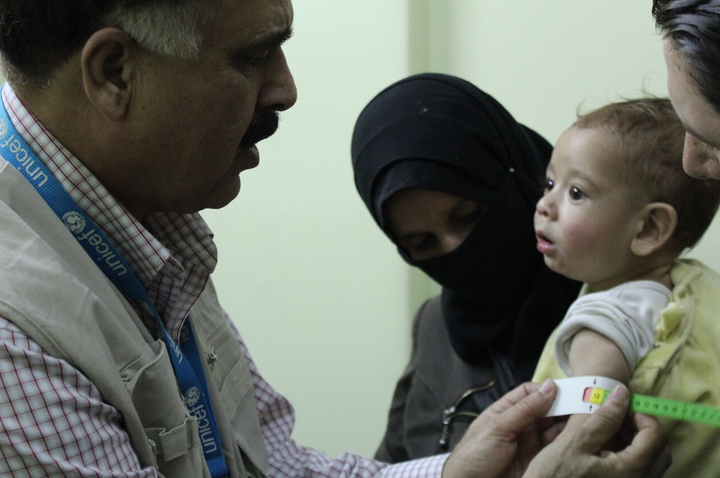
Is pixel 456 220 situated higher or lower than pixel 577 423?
higher

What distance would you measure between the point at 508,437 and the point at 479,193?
0.68 m

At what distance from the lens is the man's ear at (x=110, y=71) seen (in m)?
1.28

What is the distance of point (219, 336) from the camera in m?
1.73

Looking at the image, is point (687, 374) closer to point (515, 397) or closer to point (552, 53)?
point (515, 397)

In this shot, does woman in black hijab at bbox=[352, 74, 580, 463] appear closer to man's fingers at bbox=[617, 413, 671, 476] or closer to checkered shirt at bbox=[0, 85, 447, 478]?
checkered shirt at bbox=[0, 85, 447, 478]

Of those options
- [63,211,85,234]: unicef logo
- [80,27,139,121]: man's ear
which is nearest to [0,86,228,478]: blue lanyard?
[63,211,85,234]: unicef logo

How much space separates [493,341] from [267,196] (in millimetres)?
1408

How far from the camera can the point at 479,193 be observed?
6.89 ft

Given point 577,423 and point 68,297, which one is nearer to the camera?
point 68,297

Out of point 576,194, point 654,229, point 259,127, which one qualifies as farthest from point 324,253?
point 259,127

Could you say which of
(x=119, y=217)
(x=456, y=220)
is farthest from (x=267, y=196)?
(x=119, y=217)

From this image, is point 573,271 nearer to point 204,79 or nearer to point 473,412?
point 473,412

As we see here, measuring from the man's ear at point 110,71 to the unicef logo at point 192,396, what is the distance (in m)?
0.52

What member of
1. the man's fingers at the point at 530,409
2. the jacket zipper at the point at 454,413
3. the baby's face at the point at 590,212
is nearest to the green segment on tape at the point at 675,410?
the man's fingers at the point at 530,409
